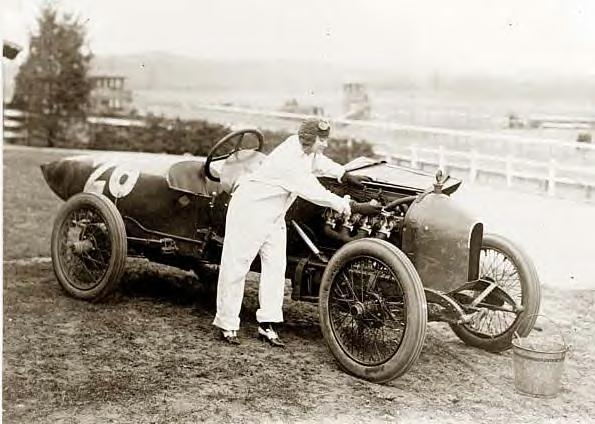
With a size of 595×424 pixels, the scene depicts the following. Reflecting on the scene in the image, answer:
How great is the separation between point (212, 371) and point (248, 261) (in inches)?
34.3

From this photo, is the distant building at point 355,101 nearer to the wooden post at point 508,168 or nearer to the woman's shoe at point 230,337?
the wooden post at point 508,168

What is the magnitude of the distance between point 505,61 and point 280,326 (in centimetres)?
258

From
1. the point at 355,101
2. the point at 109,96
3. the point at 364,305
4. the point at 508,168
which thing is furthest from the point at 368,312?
the point at 109,96

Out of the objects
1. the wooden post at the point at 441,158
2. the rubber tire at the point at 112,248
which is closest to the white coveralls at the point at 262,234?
the rubber tire at the point at 112,248

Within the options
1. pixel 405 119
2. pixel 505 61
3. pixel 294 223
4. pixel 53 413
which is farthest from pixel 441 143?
pixel 53 413

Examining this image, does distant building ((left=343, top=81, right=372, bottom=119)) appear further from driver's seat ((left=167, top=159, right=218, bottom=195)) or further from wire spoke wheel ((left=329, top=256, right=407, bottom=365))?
wire spoke wheel ((left=329, top=256, right=407, bottom=365))

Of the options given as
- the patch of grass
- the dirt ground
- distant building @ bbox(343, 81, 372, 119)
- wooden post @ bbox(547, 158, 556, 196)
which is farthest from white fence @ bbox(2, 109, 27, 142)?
wooden post @ bbox(547, 158, 556, 196)

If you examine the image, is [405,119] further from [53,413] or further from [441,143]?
[53,413]

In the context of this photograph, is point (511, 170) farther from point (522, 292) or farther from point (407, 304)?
point (407, 304)

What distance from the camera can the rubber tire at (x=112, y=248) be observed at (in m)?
5.44

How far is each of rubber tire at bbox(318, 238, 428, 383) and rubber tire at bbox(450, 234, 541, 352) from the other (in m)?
1.01

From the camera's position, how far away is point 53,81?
10.5 metres

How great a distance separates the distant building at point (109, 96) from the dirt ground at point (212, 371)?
455cm

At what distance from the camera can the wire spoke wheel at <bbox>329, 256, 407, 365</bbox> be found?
4551 mm
